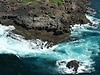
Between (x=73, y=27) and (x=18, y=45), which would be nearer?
(x=18, y=45)

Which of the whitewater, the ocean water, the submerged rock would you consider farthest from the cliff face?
the submerged rock

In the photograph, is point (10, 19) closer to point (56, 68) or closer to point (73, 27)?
point (73, 27)

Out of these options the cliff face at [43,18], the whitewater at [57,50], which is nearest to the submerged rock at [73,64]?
the whitewater at [57,50]

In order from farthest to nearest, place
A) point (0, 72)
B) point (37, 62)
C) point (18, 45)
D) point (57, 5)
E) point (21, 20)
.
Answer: point (57, 5), point (21, 20), point (18, 45), point (37, 62), point (0, 72)

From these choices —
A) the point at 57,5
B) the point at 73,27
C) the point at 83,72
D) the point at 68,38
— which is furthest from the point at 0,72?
the point at 57,5

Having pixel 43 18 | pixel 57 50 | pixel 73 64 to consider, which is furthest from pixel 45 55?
pixel 43 18

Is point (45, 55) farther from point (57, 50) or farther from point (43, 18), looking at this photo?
point (43, 18)
